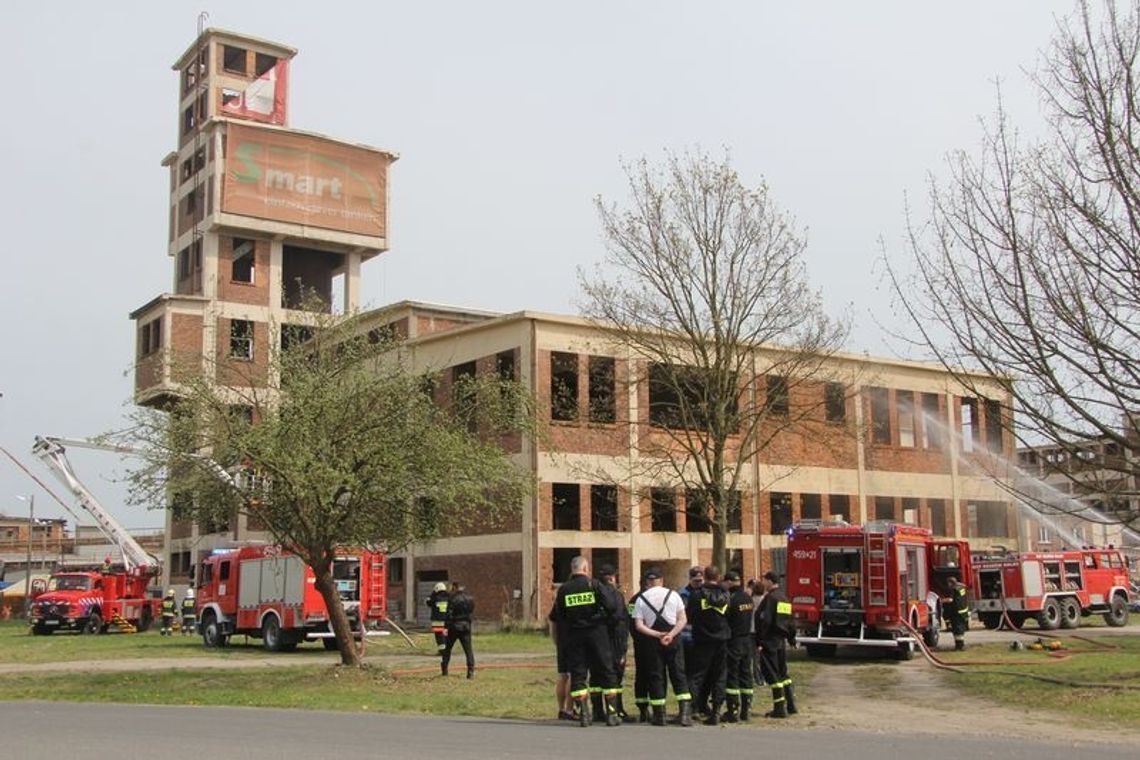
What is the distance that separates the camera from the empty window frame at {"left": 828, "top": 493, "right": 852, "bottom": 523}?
45844 millimetres

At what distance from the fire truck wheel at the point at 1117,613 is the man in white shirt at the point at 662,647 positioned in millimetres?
26951

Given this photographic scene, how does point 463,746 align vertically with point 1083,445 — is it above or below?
below

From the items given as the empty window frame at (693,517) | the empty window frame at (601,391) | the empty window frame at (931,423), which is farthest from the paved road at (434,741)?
the empty window frame at (931,423)

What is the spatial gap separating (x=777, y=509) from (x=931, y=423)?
9.19 metres

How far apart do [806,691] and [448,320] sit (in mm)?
31954

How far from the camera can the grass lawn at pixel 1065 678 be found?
14.4m

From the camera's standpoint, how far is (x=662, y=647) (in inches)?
504

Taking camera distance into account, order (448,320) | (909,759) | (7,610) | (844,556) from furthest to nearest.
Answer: (7,610) → (448,320) → (844,556) → (909,759)

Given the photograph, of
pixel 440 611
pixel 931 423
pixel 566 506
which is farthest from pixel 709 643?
pixel 931 423

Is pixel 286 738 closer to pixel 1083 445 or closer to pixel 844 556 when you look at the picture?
pixel 1083 445

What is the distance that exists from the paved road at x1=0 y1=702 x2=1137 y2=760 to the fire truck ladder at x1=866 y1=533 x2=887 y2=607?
1080 centimetres

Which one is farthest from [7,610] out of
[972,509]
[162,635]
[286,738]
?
[286,738]

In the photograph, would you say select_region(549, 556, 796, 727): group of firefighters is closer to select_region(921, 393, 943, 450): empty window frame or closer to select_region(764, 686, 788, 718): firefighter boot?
select_region(764, 686, 788, 718): firefighter boot

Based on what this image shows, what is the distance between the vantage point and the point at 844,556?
23.8 metres
